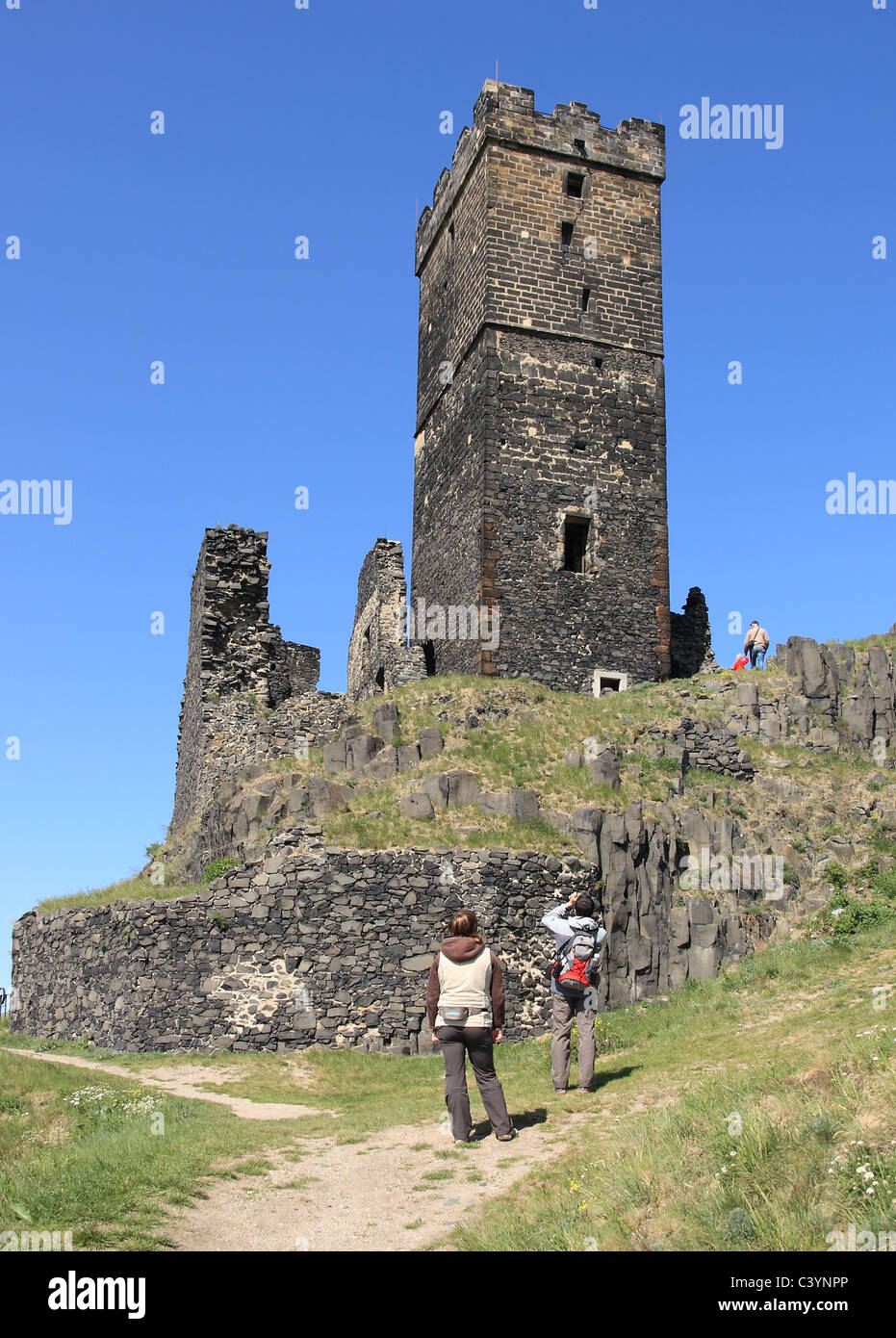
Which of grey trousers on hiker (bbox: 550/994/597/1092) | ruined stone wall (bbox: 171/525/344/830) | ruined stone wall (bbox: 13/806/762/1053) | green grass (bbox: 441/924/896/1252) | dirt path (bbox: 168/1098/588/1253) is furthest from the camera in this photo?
ruined stone wall (bbox: 171/525/344/830)

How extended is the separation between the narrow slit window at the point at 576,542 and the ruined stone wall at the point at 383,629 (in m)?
4.09

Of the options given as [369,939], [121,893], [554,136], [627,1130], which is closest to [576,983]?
[627,1130]

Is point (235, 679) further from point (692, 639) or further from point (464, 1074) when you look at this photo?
point (464, 1074)

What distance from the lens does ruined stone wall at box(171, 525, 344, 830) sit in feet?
84.7

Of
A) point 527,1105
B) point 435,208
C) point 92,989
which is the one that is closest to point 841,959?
point 527,1105

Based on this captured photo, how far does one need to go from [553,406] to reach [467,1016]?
19.7 m

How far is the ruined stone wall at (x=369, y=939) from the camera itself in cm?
1722

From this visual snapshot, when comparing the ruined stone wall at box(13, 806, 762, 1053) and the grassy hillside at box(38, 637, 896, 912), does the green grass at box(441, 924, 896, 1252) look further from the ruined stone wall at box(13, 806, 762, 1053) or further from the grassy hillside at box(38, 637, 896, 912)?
the grassy hillside at box(38, 637, 896, 912)

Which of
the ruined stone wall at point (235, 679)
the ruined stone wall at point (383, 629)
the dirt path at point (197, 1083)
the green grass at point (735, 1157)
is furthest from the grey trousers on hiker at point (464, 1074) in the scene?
the ruined stone wall at point (383, 629)

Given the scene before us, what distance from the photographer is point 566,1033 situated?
12109 millimetres

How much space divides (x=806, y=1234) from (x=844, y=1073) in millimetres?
2353

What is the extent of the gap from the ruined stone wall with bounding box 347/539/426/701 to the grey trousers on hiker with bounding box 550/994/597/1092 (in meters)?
16.3

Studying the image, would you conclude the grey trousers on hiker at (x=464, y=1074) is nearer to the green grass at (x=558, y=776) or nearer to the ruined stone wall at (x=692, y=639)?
the green grass at (x=558, y=776)

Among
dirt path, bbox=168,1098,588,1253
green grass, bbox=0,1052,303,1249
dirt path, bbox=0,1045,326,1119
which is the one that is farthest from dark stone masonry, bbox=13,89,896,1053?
dirt path, bbox=168,1098,588,1253
